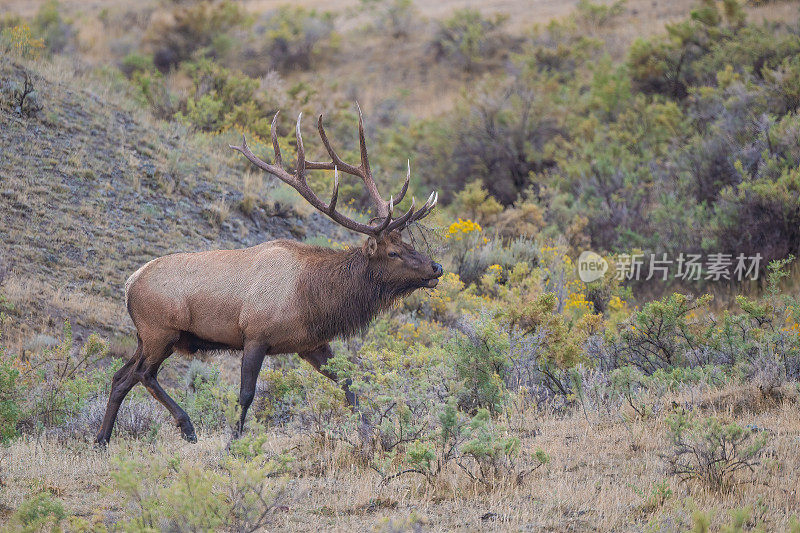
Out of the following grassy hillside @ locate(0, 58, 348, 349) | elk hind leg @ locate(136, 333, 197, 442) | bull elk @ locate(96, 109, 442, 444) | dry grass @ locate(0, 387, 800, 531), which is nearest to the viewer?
dry grass @ locate(0, 387, 800, 531)

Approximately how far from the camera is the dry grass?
5.07 m

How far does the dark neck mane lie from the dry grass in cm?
110

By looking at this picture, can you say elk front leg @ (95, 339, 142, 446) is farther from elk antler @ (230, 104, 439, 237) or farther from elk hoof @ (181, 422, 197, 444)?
elk antler @ (230, 104, 439, 237)

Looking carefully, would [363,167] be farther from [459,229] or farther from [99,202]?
[99,202]

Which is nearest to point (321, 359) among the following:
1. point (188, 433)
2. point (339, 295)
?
point (339, 295)

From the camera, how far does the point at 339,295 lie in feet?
25.8

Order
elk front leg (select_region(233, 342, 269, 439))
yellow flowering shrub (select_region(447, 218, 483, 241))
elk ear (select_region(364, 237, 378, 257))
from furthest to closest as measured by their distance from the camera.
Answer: yellow flowering shrub (select_region(447, 218, 483, 241)) → elk ear (select_region(364, 237, 378, 257)) → elk front leg (select_region(233, 342, 269, 439))

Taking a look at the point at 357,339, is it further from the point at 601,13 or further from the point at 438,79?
the point at 601,13

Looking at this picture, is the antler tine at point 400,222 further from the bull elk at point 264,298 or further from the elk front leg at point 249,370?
the elk front leg at point 249,370

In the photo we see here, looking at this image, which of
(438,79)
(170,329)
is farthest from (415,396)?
(438,79)

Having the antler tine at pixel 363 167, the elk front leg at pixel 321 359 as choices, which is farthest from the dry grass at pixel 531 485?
the antler tine at pixel 363 167

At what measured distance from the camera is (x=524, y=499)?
5449 mm

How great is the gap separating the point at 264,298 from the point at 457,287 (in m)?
5.00

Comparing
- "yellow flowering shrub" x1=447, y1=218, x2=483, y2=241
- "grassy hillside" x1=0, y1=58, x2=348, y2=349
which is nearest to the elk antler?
"grassy hillside" x1=0, y1=58, x2=348, y2=349
